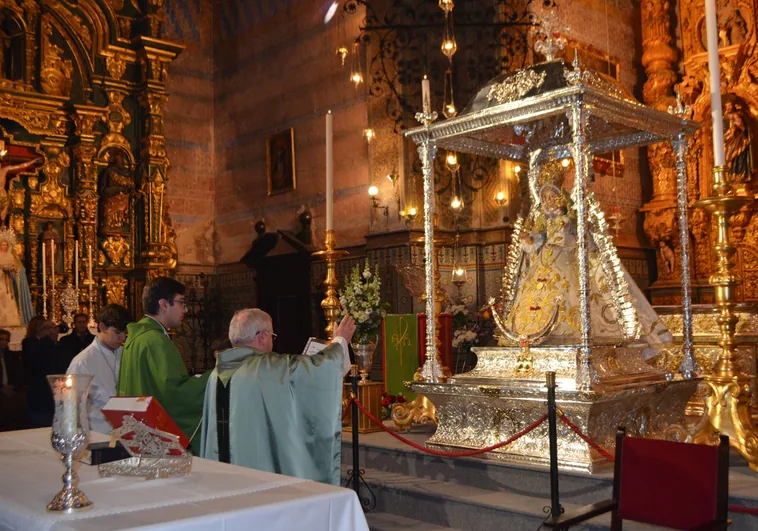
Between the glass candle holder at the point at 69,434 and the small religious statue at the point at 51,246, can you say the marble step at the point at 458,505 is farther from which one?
the small religious statue at the point at 51,246

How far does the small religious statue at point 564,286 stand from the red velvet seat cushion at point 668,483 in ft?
8.47

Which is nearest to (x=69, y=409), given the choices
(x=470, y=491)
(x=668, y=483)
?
(x=668, y=483)

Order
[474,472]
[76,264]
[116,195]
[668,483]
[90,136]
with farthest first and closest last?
[116,195] < [90,136] < [76,264] < [474,472] < [668,483]

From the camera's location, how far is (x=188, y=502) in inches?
115

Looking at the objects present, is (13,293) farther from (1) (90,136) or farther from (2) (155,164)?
(2) (155,164)

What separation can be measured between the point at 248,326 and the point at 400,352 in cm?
459

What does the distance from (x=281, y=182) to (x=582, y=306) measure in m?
11.1

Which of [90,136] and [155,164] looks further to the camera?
[155,164]

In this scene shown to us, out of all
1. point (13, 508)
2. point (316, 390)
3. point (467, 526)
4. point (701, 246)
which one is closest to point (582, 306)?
point (467, 526)

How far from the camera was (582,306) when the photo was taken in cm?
605

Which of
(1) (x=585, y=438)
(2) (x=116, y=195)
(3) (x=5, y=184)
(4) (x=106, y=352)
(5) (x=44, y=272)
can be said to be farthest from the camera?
(2) (x=116, y=195)

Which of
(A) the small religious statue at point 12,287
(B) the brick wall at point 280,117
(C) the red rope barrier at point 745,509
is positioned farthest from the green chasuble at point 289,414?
(A) the small religious statue at point 12,287

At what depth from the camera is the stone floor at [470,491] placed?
221 inches

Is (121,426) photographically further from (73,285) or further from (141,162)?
(141,162)
